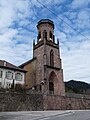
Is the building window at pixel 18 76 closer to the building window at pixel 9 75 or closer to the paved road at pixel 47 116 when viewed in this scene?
the building window at pixel 9 75

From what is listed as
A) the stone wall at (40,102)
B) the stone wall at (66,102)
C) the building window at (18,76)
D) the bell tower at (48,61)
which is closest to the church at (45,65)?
the bell tower at (48,61)

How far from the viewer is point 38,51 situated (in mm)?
56844

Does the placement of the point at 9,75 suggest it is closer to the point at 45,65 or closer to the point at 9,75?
the point at 9,75

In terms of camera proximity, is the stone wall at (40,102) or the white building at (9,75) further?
the white building at (9,75)

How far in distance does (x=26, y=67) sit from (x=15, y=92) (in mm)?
25614

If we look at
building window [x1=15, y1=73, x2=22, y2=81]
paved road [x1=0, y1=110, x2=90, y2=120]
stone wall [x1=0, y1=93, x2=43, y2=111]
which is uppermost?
building window [x1=15, y1=73, x2=22, y2=81]

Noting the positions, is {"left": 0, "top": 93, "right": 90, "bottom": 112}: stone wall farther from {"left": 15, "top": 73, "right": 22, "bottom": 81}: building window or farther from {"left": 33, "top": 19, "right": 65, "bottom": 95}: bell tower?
{"left": 15, "top": 73, "right": 22, "bottom": 81}: building window

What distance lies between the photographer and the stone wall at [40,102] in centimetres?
3259

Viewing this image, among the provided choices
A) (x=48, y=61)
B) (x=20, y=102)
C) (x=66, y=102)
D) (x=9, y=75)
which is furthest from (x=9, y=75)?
(x=20, y=102)

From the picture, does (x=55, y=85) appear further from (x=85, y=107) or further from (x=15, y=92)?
(x=15, y=92)

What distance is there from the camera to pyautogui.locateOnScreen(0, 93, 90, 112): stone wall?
3259cm

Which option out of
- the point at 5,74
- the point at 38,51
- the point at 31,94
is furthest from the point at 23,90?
the point at 38,51

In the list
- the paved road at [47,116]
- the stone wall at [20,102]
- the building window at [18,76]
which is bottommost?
the paved road at [47,116]

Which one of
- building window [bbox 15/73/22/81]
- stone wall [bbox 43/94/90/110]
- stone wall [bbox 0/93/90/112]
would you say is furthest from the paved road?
building window [bbox 15/73/22/81]
